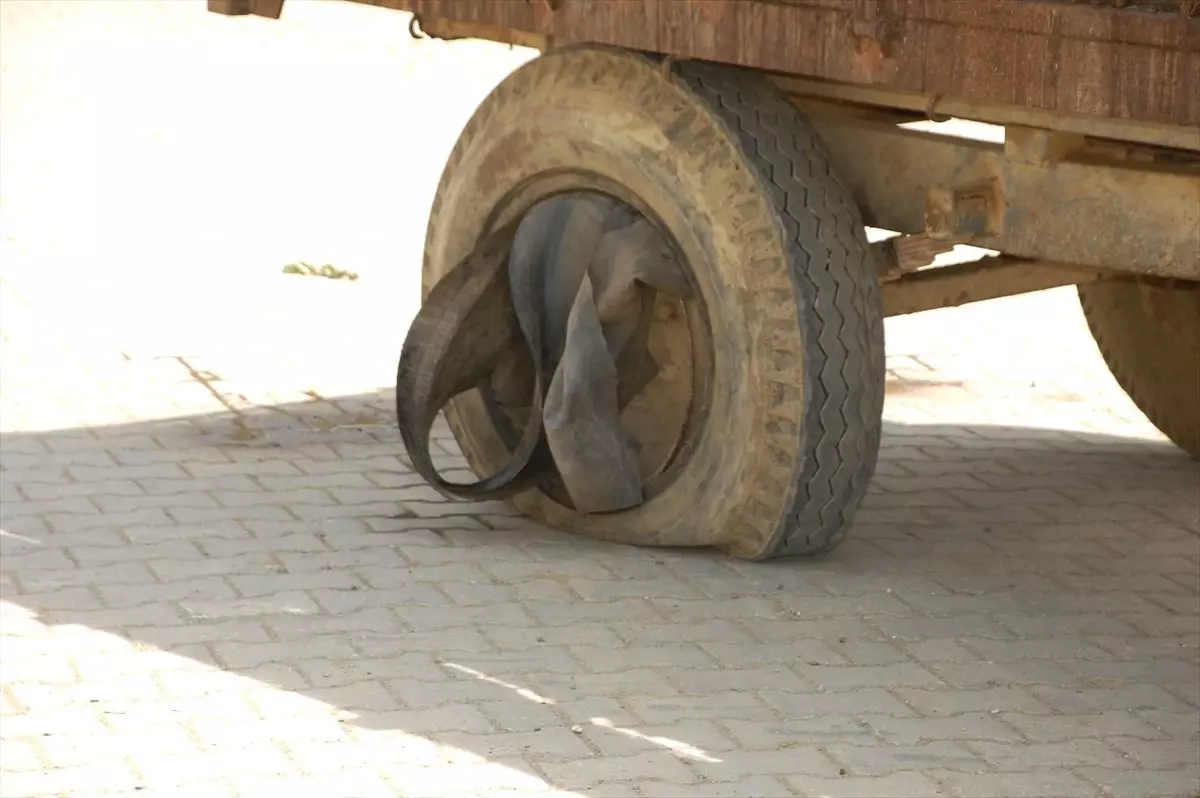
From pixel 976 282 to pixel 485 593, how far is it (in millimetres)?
1574

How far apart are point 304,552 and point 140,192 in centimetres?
551

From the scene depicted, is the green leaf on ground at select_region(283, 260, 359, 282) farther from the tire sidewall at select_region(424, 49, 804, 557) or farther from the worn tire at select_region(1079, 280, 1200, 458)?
the worn tire at select_region(1079, 280, 1200, 458)

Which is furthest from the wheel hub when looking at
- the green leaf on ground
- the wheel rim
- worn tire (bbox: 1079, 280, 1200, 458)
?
the green leaf on ground

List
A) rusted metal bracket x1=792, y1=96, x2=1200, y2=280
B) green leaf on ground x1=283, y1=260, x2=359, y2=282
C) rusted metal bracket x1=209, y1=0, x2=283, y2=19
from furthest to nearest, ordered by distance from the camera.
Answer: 1. green leaf on ground x1=283, y1=260, x2=359, y2=282
2. rusted metal bracket x1=209, y1=0, x2=283, y2=19
3. rusted metal bracket x1=792, y1=96, x2=1200, y2=280

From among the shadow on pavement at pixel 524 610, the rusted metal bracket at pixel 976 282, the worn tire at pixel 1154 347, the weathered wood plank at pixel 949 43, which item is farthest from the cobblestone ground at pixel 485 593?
the weathered wood plank at pixel 949 43

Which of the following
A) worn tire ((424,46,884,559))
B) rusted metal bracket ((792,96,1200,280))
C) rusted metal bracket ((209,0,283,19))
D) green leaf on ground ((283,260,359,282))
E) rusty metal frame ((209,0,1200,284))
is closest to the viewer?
rusty metal frame ((209,0,1200,284))

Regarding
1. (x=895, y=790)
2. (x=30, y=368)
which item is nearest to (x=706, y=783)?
(x=895, y=790)

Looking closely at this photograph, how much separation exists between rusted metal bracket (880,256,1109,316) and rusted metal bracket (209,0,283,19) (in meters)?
2.04

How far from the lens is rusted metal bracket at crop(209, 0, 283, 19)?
6270 millimetres

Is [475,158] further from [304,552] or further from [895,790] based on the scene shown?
[895,790]

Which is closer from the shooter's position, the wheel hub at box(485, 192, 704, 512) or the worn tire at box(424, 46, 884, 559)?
the worn tire at box(424, 46, 884, 559)

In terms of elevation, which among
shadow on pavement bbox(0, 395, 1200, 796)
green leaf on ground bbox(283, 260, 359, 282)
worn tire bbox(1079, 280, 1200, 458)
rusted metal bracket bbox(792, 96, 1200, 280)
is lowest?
shadow on pavement bbox(0, 395, 1200, 796)

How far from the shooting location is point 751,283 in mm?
5133

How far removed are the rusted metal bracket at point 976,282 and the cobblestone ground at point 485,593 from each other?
67 cm
